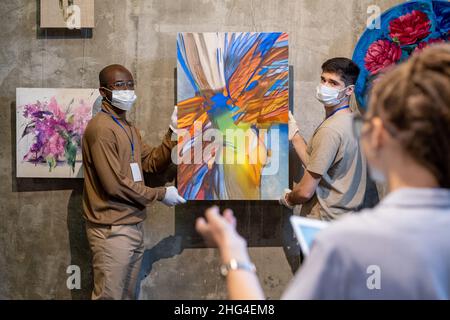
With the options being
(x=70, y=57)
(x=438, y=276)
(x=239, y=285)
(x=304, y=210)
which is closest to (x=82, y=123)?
(x=70, y=57)

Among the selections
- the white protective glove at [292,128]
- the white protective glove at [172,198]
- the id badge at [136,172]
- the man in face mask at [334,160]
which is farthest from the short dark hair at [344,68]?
the id badge at [136,172]

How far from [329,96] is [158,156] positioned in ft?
3.66

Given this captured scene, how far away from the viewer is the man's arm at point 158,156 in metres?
3.71

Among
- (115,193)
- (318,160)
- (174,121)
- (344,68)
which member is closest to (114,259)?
(115,193)

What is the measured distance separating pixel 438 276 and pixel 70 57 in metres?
3.12

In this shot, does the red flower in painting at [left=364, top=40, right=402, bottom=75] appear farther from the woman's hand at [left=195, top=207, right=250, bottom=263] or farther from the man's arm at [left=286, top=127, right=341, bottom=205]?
the woman's hand at [left=195, top=207, right=250, bottom=263]

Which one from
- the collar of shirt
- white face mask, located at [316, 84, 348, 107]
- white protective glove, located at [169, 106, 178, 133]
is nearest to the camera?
the collar of shirt

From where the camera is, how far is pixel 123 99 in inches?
139

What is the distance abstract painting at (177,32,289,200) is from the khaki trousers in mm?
513

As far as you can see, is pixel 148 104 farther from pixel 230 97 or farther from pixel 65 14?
pixel 65 14

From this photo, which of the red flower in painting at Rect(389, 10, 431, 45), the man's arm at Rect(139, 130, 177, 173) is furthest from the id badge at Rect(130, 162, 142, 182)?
the red flower in painting at Rect(389, 10, 431, 45)

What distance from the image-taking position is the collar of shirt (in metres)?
1.22

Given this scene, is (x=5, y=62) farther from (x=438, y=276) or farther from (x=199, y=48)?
(x=438, y=276)
